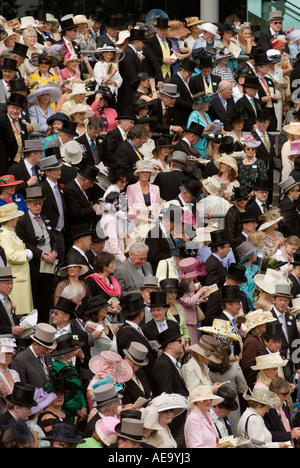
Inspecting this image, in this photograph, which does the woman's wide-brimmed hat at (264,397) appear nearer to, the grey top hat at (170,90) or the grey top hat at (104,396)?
the grey top hat at (104,396)

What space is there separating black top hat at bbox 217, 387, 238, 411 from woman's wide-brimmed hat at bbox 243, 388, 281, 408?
0.15 m

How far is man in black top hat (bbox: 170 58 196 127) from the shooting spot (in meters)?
18.3

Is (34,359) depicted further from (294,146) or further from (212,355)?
(294,146)

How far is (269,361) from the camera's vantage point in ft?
40.9

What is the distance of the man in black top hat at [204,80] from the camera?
738 inches

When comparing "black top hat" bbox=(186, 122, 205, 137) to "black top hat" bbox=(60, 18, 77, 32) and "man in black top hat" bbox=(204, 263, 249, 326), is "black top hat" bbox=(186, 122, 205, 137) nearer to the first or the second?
"man in black top hat" bbox=(204, 263, 249, 326)

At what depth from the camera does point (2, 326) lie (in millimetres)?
12094

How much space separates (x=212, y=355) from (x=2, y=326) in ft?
6.41

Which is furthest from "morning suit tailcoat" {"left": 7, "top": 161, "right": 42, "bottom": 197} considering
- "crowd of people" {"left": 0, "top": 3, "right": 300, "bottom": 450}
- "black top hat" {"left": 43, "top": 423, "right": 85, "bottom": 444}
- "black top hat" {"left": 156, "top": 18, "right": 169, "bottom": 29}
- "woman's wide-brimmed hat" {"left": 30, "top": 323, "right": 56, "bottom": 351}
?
"black top hat" {"left": 156, "top": 18, "right": 169, "bottom": 29}

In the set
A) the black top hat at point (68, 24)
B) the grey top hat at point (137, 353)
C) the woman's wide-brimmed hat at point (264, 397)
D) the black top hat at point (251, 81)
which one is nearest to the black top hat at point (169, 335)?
the grey top hat at point (137, 353)

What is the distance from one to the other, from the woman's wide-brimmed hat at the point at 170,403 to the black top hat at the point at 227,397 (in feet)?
1.78

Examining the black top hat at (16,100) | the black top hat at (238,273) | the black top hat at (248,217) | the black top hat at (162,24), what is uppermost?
the black top hat at (16,100)
